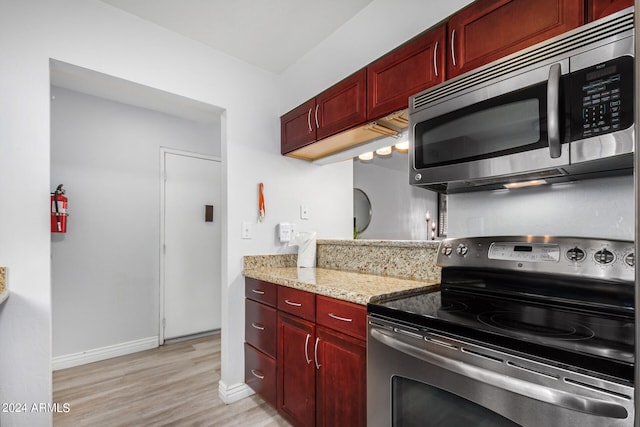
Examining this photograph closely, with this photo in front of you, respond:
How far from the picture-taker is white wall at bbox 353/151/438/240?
9.77ft

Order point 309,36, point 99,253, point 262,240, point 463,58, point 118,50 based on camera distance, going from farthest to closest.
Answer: point 99,253
point 262,240
point 309,36
point 118,50
point 463,58

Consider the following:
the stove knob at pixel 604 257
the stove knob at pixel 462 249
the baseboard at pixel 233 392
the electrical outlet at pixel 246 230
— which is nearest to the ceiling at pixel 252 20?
the electrical outlet at pixel 246 230

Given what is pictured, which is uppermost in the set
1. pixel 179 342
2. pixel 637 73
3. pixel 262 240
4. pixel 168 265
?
pixel 637 73

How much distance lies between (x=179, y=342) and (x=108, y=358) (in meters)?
0.62

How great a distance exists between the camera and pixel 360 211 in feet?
9.68

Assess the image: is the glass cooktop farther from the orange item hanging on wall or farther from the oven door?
the orange item hanging on wall

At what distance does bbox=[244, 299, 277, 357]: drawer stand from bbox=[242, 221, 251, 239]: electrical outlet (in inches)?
18.2

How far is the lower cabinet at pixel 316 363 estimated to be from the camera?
53.6 inches

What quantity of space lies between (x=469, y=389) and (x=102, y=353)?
318 cm

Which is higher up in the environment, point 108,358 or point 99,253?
point 99,253

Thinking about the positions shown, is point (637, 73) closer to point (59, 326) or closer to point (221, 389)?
point (221, 389)

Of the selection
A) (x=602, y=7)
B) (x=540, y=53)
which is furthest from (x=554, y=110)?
(x=602, y=7)

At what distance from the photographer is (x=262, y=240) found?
243 centimetres

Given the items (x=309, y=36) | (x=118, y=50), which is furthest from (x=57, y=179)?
(x=309, y=36)
